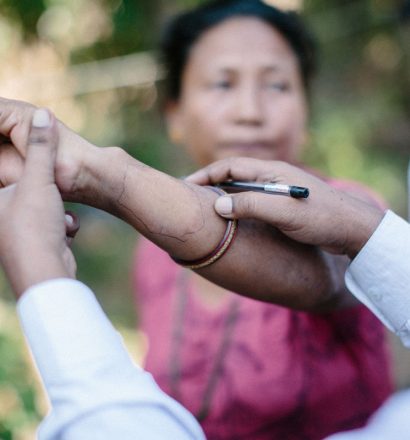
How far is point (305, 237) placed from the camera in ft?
3.12

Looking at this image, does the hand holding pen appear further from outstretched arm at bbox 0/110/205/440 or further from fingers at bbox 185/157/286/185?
outstretched arm at bbox 0/110/205/440

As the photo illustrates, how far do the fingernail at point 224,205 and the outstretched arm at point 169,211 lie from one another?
0.05 feet

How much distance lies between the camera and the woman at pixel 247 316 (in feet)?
4.21

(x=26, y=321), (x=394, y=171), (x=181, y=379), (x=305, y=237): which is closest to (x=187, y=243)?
(x=305, y=237)

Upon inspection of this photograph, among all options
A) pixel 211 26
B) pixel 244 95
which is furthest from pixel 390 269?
pixel 211 26

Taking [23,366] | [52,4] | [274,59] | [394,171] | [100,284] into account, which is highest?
[274,59]

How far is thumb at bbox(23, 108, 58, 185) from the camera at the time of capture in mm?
838

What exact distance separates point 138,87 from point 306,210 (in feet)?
10.9

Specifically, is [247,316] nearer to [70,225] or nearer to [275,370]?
[275,370]

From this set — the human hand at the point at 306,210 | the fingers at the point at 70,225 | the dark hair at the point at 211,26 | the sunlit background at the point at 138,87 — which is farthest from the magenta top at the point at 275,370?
the sunlit background at the point at 138,87

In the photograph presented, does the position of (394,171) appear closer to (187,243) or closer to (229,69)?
(229,69)

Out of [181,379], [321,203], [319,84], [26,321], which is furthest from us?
[319,84]

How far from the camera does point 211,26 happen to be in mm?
1550

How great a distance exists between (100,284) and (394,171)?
195 cm
